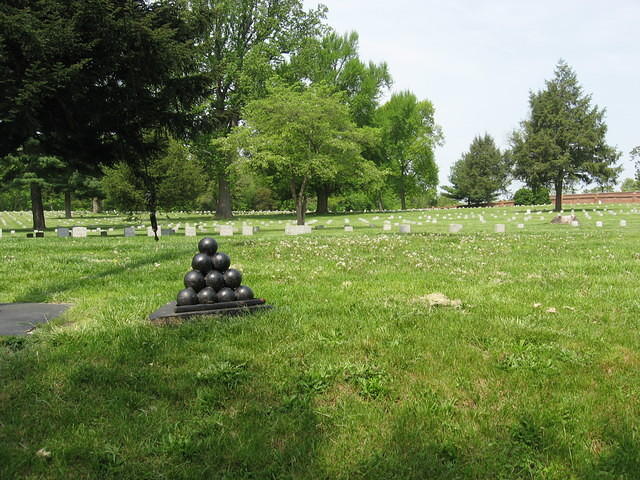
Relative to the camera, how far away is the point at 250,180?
74125 mm

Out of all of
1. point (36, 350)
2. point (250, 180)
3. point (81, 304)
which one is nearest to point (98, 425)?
point (36, 350)

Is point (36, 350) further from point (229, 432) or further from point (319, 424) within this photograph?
point (319, 424)

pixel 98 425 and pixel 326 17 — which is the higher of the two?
pixel 326 17

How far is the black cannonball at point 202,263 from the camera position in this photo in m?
5.92

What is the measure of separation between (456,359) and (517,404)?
82 centimetres

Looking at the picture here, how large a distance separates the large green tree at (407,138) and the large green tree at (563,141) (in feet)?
42.5

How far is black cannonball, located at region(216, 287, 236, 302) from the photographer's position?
19.0 ft

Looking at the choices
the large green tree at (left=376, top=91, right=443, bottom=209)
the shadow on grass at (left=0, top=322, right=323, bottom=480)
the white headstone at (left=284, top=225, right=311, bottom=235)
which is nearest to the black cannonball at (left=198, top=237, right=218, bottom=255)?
the shadow on grass at (left=0, top=322, right=323, bottom=480)

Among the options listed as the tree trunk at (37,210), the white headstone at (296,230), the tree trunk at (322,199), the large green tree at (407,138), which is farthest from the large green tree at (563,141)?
the tree trunk at (37,210)

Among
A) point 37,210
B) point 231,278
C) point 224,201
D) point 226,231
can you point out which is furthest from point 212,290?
point 224,201

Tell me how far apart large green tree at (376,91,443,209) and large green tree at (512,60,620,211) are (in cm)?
1296

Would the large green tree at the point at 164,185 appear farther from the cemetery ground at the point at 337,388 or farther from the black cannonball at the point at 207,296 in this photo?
the black cannonball at the point at 207,296

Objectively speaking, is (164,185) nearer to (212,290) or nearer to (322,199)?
(212,290)

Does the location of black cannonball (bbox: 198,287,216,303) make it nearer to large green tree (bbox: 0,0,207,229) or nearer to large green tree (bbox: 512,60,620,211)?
large green tree (bbox: 0,0,207,229)
